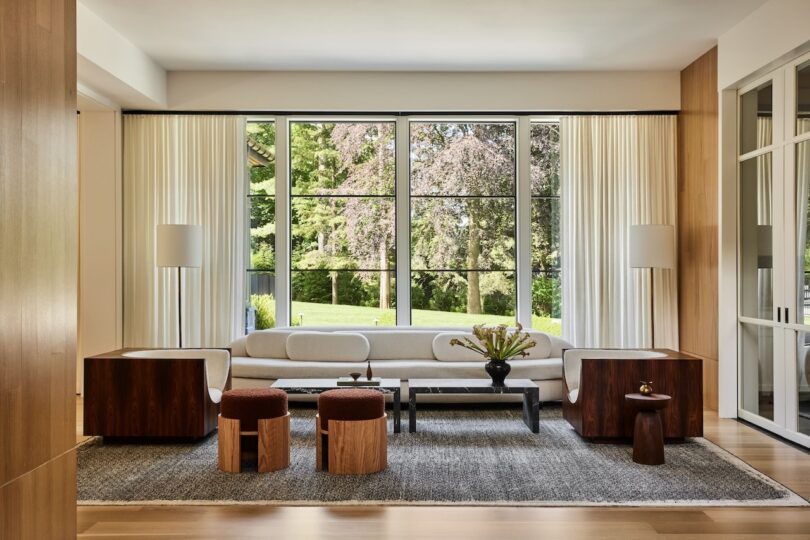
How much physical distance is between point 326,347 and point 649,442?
10.9 feet

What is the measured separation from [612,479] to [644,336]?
12.0ft

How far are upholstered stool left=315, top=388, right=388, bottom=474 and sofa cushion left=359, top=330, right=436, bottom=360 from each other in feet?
8.22

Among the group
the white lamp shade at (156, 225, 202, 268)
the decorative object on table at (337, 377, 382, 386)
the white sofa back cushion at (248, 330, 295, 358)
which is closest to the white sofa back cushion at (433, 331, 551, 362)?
the decorative object on table at (337, 377, 382, 386)

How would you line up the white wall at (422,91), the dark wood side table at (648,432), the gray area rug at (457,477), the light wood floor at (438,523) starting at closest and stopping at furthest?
the light wood floor at (438,523) → the gray area rug at (457,477) → the dark wood side table at (648,432) → the white wall at (422,91)

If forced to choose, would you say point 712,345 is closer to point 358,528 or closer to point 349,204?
point 349,204

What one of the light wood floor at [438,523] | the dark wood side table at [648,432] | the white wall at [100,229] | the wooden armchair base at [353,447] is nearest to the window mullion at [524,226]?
the dark wood side table at [648,432]

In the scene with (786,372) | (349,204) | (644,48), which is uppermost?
(644,48)

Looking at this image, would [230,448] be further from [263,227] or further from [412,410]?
[263,227]

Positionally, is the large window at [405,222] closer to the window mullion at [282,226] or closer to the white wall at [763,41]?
the window mullion at [282,226]

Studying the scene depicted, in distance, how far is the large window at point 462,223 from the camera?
7.91 meters

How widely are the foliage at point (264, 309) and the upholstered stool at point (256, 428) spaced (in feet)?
10.5

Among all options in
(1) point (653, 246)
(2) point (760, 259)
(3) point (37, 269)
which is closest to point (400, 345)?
(1) point (653, 246)

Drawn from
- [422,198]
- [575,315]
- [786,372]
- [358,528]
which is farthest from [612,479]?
[422,198]

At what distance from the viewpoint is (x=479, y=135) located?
7965mm
